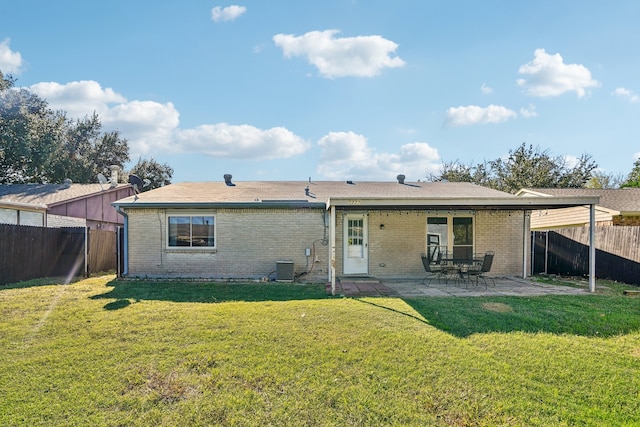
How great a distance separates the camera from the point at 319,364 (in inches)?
178

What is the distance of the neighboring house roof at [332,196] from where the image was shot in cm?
908

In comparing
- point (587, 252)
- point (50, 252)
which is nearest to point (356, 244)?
point (587, 252)

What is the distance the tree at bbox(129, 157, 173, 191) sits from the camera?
35.5 meters

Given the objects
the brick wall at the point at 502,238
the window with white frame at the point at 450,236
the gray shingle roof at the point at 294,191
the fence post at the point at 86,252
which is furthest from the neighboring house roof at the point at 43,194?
the brick wall at the point at 502,238

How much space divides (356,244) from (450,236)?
10.5 feet

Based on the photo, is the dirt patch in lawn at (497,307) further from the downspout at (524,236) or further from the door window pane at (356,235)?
the downspout at (524,236)

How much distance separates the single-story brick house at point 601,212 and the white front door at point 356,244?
7.48 metres

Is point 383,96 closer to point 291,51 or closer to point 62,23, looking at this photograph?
point 291,51

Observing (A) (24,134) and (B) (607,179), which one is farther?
(B) (607,179)

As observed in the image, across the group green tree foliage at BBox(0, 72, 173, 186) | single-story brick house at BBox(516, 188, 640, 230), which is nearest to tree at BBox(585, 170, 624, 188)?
single-story brick house at BBox(516, 188, 640, 230)

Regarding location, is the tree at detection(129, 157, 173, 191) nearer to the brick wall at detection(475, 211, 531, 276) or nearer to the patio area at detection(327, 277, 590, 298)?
the patio area at detection(327, 277, 590, 298)

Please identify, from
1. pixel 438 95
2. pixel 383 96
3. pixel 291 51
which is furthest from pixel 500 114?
pixel 291 51

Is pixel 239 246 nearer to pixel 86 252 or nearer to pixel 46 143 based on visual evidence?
pixel 86 252

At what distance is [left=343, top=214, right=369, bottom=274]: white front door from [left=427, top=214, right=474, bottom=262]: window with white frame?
7.10 feet
